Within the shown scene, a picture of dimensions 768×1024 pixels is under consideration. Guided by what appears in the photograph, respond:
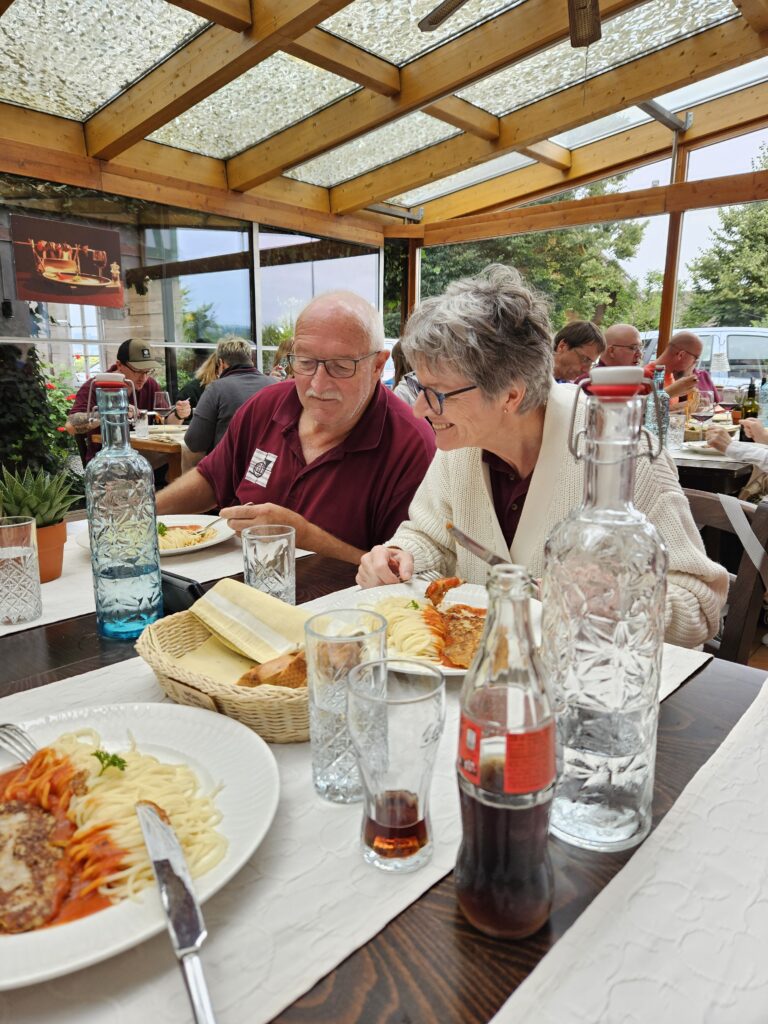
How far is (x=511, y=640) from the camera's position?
1.79 feet

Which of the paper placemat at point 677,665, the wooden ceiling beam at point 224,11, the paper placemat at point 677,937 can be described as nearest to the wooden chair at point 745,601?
the paper placemat at point 677,665

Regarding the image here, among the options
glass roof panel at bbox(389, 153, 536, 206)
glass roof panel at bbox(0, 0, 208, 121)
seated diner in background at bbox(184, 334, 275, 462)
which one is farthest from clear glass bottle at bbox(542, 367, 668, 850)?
glass roof panel at bbox(389, 153, 536, 206)

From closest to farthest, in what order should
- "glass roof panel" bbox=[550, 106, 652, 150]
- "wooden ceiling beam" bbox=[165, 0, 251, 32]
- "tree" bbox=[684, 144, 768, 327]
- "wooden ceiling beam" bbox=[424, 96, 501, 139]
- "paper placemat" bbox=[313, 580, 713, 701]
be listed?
1. "paper placemat" bbox=[313, 580, 713, 701]
2. "wooden ceiling beam" bbox=[165, 0, 251, 32]
3. "wooden ceiling beam" bbox=[424, 96, 501, 139]
4. "tree" bbox=[684, 144, 768, 327]
5. "glass roof panel" bbox=[550, 106, 652, 150]

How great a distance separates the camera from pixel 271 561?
4.25ft

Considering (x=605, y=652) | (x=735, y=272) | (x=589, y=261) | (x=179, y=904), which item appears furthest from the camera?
(x=589, y=261)

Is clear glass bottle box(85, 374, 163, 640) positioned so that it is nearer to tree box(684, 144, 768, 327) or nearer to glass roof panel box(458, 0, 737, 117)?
glass roof panel box(458, 0, 737, 117)

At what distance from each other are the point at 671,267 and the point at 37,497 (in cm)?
775

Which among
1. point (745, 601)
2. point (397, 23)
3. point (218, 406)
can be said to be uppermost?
point (397, 23)

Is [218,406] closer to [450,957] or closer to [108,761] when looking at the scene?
[108,761]

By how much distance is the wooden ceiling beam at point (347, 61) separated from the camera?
5.00 metres

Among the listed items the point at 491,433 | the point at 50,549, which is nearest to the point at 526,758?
the point at 491,433

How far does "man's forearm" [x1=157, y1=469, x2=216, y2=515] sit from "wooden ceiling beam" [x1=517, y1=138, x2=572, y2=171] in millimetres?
6527

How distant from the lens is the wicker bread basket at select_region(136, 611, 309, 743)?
2.63ft

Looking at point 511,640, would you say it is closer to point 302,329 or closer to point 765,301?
point 302,329
